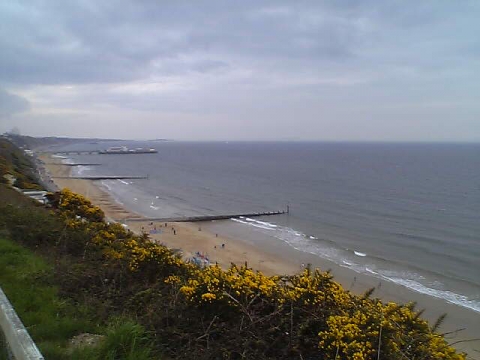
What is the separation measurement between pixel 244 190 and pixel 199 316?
181 feet

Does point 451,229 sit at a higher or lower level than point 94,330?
lower

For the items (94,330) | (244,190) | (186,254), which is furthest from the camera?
(244,190)

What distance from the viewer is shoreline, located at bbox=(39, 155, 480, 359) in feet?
55.6

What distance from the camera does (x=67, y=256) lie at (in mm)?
7621

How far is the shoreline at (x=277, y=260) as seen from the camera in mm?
16938

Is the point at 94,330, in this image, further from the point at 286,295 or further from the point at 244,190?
the point at 244,190

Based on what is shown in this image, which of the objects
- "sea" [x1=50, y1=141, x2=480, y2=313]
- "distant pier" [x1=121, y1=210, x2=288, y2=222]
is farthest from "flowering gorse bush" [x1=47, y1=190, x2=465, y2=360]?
"distant pier" [x1=121, y1=210, x2=288, y2=222]

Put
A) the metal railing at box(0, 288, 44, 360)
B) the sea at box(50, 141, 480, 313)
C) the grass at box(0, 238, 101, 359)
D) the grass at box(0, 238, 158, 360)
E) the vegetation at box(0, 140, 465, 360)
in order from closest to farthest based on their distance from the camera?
the metal railing at box(0, 288, 44, 360), the grass at box(0, 238, 158, 360), the vegetation at box(0, 140, 465, 360), the grass at box(0, 238, 101, 359), the sea at box(50, 141, 480, 313)

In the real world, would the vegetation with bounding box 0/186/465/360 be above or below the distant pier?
above

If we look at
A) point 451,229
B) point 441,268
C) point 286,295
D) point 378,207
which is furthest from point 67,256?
point 378,207

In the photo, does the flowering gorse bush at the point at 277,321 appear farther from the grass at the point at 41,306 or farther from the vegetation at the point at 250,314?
the grass at the point at 41,306

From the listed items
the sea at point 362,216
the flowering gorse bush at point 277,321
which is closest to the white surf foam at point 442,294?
the sea at point 362,216

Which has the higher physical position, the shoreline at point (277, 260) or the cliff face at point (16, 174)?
the cliff face at point (16, 174)

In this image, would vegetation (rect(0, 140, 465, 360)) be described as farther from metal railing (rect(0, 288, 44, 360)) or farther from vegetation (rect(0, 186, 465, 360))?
metal railing (rect(0, 288, 44, 360))
